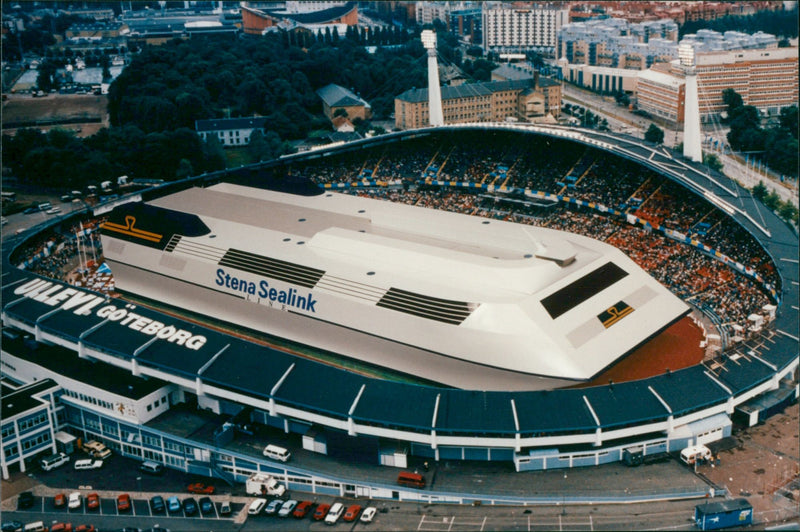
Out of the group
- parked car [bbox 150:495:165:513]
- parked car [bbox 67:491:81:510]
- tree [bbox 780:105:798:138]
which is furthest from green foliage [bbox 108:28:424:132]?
parked car [bbox 150:495:165:513]

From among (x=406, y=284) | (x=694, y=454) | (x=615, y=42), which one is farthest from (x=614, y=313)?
(x=615, y=42)

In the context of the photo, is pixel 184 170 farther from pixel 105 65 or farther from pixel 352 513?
pixel 105 65

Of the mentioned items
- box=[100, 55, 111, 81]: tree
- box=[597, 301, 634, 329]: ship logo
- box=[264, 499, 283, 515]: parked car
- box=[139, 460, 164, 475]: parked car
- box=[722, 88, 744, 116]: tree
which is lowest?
box=[264, 499, 283, 515]: parked car

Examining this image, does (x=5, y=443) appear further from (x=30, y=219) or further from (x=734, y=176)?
(x=734, y=176)

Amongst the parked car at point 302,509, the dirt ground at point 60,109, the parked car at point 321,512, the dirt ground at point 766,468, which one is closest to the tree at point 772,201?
the dirt ground at point 766,468

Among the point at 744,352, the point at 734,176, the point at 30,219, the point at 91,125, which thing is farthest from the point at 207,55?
the point at 744,352

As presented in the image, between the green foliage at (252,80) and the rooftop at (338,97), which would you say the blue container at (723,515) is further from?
the rooftop at (338,97)

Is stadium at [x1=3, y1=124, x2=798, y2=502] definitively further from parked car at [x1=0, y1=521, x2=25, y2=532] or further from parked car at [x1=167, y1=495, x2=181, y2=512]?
parked car at [x1=0, y1=521, x2=25, y2=532]
